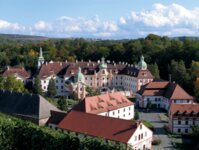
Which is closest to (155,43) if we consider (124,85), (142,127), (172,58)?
(172,58)

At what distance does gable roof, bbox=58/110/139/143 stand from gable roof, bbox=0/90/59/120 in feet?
18.0

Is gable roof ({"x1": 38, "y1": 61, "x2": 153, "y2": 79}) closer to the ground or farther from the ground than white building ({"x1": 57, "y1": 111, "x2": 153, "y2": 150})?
farther from the ground

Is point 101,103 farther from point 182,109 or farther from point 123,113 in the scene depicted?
point 182,109

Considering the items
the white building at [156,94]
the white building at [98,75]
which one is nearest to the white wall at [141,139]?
the white building at [156,94]

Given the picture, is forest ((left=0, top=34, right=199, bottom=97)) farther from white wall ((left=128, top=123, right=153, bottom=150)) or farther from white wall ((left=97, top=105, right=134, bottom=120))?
white wall ((left=128, top=123, right=153, bottom=150))

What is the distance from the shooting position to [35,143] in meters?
36.7

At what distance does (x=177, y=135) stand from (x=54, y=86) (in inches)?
1253

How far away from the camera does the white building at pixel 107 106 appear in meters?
52.1

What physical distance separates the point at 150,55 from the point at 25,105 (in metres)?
56.3

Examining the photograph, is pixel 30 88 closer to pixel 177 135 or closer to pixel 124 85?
pixel 124 85

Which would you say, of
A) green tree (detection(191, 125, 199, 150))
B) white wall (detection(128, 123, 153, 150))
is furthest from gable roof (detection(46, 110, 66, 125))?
green tree (detection(191, 125, 199, 150))

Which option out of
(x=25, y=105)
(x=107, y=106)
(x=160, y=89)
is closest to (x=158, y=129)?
(x=107, y=106)

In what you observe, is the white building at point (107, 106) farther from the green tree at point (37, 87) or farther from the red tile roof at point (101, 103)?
the green tree at point (37, 87)

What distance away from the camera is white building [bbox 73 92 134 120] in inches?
2050
